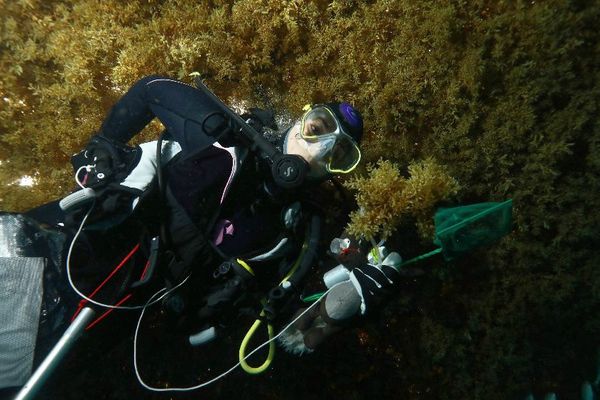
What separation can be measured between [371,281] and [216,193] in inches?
49.4

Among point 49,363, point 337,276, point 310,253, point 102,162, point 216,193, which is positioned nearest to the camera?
point 49,363

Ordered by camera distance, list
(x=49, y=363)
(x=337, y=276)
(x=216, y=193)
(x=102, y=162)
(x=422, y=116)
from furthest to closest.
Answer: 1. (x=422, y=116)
2. (x=337, y=276)
3. (x=216, y=193)
4. (x=102, y=162)
5. (x=49, y=363)

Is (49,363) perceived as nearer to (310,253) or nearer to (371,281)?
(310,253)

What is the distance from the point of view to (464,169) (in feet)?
11.0

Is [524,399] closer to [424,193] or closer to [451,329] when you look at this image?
[451,329]

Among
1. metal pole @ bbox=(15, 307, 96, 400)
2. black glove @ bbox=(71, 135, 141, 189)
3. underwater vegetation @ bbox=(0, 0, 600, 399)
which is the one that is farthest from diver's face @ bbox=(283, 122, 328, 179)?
metal pole @ bbox=(15, 307, 96, 400)

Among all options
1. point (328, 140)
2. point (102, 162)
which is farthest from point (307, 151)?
point (102, 162)

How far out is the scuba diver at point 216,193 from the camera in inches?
95.9

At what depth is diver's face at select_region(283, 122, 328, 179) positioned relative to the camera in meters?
2.84

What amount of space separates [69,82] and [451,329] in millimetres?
4603

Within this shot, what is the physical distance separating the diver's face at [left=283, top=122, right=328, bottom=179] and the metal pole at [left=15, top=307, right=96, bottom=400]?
1.78 meters

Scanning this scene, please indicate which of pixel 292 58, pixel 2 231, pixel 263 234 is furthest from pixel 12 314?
pixel 292 58

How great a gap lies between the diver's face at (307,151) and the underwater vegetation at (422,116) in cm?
50

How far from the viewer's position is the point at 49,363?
6.77 feet
